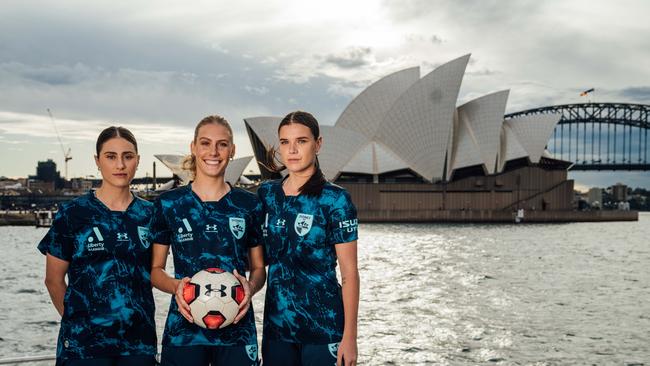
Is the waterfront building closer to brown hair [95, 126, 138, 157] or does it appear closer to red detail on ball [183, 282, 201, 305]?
brown hair [95, 126, 138, 157]

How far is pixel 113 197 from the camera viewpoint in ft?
10.4

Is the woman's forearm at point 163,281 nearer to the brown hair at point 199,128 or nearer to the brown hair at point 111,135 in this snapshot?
the brown hair at point 199,128

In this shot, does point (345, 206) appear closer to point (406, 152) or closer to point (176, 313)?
point (176, 313)

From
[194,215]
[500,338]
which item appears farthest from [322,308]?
[500,338]

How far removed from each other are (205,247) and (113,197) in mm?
595

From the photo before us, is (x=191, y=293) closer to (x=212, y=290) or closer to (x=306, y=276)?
(x=212, y=290)

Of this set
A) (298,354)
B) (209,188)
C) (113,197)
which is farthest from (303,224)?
(113,197)

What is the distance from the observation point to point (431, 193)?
5891 cm

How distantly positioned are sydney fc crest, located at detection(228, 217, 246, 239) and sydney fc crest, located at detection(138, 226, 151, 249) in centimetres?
47

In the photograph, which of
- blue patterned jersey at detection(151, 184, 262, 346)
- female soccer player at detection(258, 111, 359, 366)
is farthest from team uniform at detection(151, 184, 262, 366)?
female soccer player at detection(258, 111, 359, 366)

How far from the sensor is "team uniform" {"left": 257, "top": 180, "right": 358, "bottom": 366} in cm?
295

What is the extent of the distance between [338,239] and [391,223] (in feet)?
179

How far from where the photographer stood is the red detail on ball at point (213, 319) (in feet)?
9.21

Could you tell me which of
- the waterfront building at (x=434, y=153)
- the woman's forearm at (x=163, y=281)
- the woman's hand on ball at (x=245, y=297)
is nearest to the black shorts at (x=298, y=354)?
the woman's hand on ball at (x=245, y=297)
